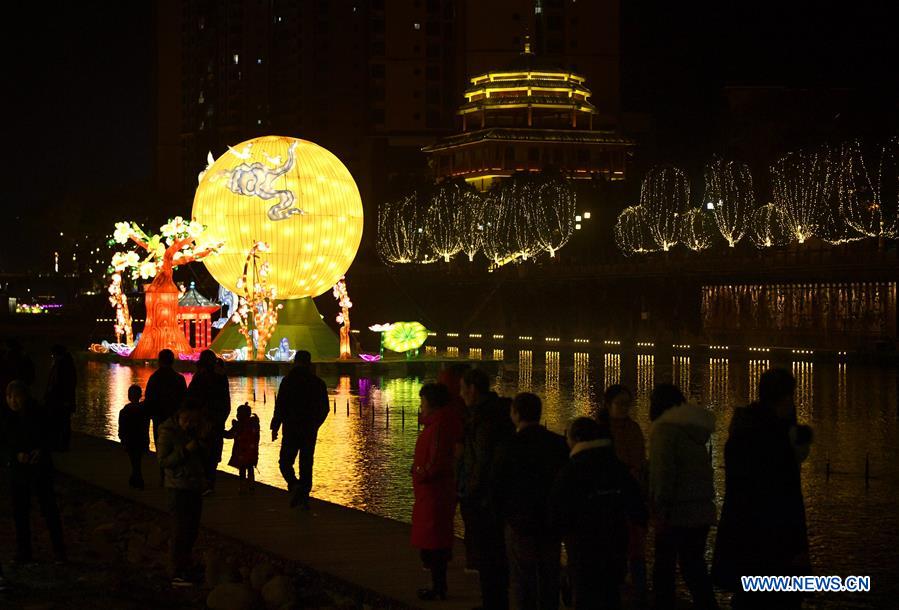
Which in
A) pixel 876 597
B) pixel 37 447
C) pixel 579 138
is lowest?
pixel 876 597

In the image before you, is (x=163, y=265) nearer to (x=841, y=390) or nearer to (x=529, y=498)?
(x=841, y=390)

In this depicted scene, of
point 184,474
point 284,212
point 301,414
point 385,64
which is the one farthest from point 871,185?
point 385,64

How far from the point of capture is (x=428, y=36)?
154m

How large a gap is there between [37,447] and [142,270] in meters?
32.0

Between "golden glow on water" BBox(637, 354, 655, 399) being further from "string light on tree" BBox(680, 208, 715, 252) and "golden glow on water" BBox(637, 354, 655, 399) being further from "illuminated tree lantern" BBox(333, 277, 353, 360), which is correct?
"string light on tree" BBox(680, 208, 715, 252)

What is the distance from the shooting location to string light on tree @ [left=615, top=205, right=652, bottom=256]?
92688mm

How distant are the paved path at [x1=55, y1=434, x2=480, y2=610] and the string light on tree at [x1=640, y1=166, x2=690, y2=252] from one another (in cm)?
7021

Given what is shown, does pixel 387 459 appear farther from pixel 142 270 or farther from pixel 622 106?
pixel 622 106

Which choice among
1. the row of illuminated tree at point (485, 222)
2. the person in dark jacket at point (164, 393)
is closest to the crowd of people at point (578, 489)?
the person in dark jacket at point (164, 393)

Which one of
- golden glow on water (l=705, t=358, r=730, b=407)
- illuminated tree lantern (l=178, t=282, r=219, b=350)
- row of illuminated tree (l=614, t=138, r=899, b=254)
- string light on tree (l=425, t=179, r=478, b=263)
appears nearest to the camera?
golden glow on water (l=705, t=358, r=730, b=407)

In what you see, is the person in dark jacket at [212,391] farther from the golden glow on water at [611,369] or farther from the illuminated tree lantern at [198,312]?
the illuminated tree lantern at [198,312]

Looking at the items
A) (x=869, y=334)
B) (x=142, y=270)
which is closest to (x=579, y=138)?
(x=869, y=334)

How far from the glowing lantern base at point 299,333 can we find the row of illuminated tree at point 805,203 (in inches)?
1090

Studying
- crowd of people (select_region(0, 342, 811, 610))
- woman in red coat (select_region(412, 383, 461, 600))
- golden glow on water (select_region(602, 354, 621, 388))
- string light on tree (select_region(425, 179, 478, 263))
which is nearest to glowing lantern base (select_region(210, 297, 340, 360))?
golden glow on water (select_region(602, 354, 621, 388))
